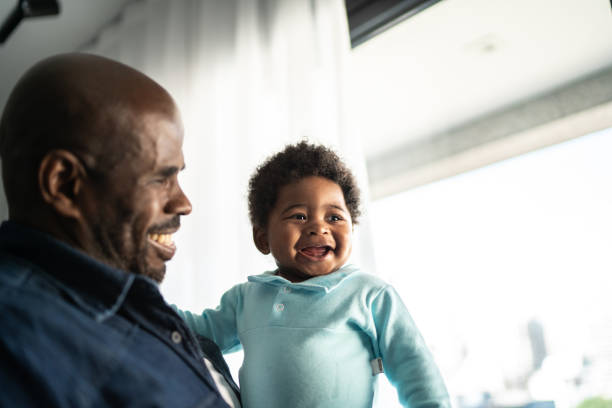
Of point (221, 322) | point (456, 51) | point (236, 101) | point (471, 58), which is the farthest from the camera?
point (471, 58)

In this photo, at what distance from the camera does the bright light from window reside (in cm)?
248

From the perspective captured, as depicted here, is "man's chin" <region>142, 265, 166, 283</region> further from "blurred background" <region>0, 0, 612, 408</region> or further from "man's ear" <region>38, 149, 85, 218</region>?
"blurred background" <region>0, 0, 612, 408</region>

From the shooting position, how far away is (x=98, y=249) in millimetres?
Answer: 776

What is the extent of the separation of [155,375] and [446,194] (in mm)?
2988

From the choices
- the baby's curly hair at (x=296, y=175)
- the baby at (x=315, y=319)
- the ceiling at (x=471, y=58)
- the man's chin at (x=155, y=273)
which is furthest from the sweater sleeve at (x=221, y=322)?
the ceiling at (x=471, y=58)

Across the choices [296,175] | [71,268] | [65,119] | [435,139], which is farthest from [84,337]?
[435,139]

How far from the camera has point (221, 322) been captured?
1.15 metres

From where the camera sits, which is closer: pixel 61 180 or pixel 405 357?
pixel 61 180

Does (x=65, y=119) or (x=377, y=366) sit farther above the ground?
(x=65, y=119)

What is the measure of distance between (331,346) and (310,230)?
10.0 inches

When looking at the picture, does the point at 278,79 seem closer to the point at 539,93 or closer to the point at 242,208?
the point at 242,208

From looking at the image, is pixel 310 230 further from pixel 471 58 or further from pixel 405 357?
pixel 471 58

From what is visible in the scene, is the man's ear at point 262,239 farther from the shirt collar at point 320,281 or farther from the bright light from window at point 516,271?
the bright light from window at point 516,271

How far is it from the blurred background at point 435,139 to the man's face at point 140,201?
66 centimetres
